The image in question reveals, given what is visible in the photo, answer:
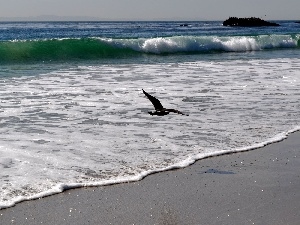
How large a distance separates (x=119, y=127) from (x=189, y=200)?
279cm

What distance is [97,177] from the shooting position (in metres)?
4.81

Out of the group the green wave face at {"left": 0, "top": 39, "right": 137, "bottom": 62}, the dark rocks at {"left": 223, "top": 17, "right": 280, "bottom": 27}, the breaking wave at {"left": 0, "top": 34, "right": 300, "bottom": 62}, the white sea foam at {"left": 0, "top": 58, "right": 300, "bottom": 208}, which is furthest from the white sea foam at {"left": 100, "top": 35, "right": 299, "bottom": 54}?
the dark rocks at {"left": 223, "top": 17, "right": 280, "bottom": 27}

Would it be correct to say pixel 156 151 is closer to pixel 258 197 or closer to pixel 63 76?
pixel 258 197

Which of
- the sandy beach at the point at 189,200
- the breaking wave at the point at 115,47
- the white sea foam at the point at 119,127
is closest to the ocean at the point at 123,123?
the white sea foam at the point at 119,127

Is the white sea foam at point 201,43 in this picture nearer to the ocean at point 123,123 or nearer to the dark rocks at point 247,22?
the ocean at point 123,123

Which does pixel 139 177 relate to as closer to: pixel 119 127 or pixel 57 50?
pixel 119 127

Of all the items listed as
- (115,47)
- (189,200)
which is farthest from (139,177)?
(115,47)

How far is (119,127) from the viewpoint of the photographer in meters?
6.95

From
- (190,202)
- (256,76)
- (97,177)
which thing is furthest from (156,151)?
(256,76)

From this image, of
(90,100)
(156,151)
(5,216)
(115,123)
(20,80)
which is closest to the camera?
(5,216)

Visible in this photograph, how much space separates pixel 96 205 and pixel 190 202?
2.31 ft

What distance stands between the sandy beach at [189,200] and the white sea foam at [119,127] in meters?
0.19

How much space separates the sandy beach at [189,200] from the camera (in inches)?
153

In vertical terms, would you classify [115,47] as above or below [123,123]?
below
